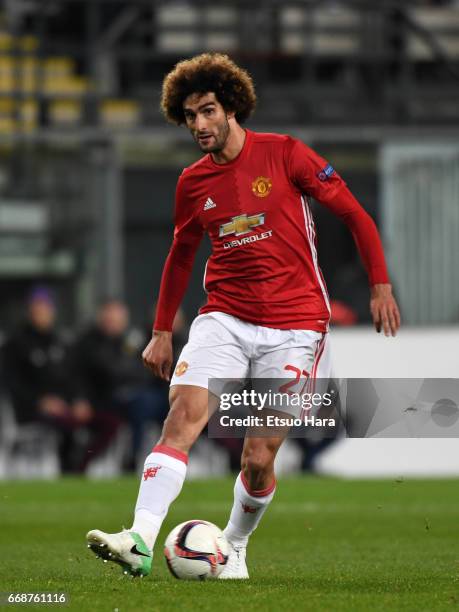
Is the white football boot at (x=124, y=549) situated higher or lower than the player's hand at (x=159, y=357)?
lower

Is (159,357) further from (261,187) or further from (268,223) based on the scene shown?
(261,187)

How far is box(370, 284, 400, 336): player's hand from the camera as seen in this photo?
5.74 meters

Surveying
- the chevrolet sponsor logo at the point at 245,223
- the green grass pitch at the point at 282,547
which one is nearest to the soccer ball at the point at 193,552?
the green grass pitch at the point at 282,547

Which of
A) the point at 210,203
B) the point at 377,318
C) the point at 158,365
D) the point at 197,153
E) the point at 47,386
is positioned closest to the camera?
the point at 377,318

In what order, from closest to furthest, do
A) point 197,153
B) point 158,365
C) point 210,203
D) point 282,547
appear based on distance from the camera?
1. point 210,203
2. point 158,365
3. point 282,547
4. point 197,153

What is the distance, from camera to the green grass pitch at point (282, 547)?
17.4 ft

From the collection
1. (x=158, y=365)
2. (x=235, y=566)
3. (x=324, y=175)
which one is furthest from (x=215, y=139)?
(x=235, y=566)

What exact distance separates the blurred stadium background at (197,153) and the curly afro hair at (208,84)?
25.2 feet

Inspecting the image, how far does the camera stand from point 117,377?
15.3 meters

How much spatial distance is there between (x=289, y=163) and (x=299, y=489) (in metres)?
7.37

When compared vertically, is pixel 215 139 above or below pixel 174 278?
above

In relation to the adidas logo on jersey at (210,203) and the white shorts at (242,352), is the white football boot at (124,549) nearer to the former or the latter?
the white shorts at (242,352)

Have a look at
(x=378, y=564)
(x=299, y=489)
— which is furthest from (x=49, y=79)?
(x=378, y=564)

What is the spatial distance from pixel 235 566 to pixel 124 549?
94 cm
